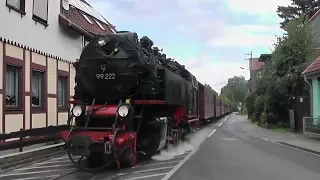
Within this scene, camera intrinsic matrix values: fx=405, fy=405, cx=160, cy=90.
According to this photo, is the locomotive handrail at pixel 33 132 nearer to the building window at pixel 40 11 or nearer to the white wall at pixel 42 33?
the white wall at pixel 42 33

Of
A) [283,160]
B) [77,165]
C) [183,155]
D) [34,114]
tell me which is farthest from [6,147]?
[283,160]

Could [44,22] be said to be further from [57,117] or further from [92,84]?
[92,84]

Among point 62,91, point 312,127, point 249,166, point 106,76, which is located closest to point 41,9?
point 62,91

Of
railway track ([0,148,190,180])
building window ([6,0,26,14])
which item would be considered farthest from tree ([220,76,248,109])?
railway track ([0,148,190,180])

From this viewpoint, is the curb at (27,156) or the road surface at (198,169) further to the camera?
the curb at (27,156)

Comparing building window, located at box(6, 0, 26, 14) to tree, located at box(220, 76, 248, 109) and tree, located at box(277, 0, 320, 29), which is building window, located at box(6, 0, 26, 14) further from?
tree, located at box(220, 76, 248, 109)

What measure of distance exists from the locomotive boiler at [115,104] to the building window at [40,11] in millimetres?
5526

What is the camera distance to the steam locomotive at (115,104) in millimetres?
9703

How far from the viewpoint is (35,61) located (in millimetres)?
15117

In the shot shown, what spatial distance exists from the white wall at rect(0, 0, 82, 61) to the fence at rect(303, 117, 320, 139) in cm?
1244

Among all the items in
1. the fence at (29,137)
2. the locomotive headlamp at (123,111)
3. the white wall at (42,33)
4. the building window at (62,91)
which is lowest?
the fence at (29,137)

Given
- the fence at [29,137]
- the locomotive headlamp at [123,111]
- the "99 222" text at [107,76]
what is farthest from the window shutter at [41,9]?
the locomotive headlamp at [123,111]

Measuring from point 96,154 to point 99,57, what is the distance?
100 inches

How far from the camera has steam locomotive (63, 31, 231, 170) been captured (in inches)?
382
